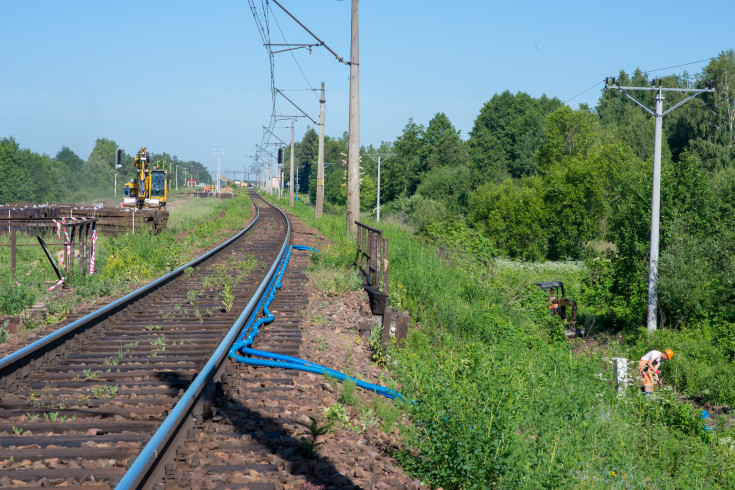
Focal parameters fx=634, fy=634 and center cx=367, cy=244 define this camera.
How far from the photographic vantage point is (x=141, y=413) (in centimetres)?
542

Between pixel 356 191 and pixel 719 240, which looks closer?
pixel 356 191

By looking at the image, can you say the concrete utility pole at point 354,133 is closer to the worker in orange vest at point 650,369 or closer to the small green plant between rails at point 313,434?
the worker in orange vest at point 650,369

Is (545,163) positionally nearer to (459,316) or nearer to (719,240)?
(719,240)

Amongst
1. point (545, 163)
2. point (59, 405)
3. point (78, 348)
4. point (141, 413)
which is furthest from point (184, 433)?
point (545, 163)

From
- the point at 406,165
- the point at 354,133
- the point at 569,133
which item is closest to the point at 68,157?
the point at 406,165

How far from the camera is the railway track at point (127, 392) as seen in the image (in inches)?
172

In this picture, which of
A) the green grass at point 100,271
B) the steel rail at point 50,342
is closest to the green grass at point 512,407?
the steel rail at point 50,342

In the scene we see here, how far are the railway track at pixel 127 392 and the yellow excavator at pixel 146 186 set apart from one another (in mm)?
27827

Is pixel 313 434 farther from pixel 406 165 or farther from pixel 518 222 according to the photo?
pixel 406 165

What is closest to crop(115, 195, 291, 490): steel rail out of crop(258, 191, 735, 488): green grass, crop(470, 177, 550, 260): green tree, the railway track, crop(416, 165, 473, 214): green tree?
the railway track

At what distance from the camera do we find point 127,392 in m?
6.00

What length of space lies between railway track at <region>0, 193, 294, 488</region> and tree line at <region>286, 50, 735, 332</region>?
1314cm

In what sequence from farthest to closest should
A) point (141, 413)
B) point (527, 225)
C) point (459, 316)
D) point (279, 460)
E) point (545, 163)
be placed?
point (545, 163)
point (527, 225)
point (459, 316)
point (141, 413)
point (279, 460)

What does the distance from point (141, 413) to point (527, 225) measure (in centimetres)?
6392
